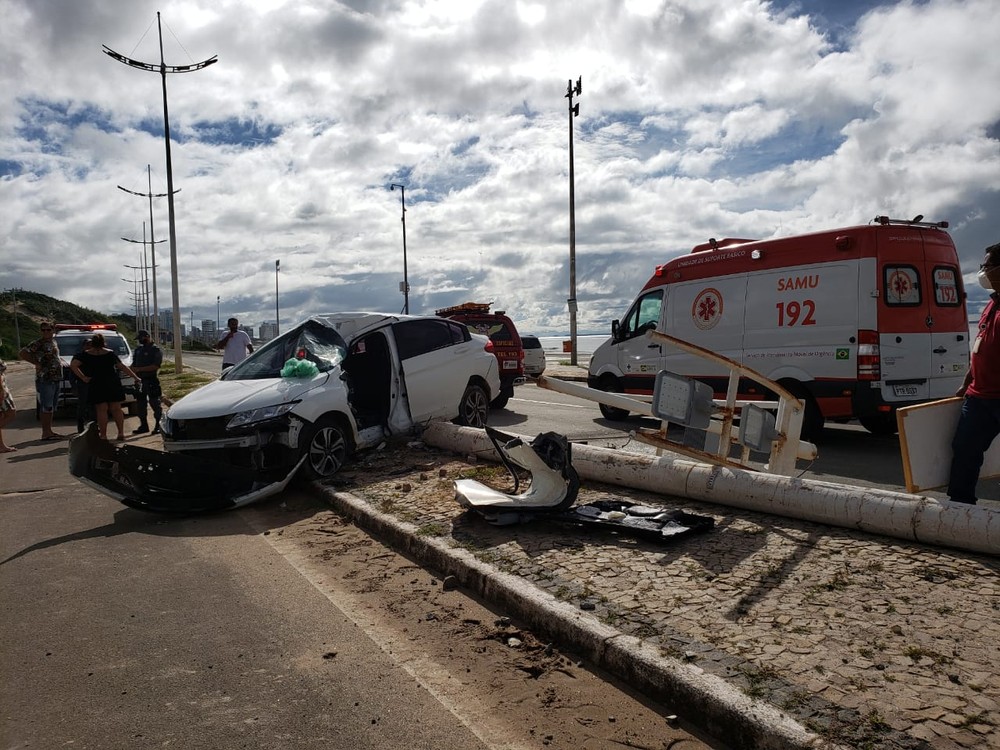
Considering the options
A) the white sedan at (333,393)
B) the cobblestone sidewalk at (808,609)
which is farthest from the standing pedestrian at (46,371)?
the cobblestone sidewalk at (808,609)

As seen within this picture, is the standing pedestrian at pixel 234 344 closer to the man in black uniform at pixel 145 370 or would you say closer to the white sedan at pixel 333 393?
the man in black uniform at pixel 145 370

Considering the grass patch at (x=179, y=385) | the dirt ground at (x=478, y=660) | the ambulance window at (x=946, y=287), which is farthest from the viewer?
the grass patch at (x=179, y=385)

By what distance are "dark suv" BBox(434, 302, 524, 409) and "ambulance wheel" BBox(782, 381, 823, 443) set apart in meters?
6.24

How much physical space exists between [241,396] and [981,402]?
614 cm

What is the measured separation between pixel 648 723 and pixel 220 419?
5.30m

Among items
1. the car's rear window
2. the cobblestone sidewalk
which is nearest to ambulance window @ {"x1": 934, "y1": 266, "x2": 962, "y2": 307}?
the cobblestone sidewalk

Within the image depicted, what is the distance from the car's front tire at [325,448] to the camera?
7480 mm

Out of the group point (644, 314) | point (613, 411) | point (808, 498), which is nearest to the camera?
point (808, 498)

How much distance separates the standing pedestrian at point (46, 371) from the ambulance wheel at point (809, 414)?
1144cm

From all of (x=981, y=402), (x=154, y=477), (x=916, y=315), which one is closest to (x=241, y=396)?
(x=154, y=477)

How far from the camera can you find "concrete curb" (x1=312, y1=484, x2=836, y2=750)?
106 inches

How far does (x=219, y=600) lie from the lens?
175 inches

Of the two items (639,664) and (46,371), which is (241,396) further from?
(46,371)

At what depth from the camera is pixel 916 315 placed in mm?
8820
